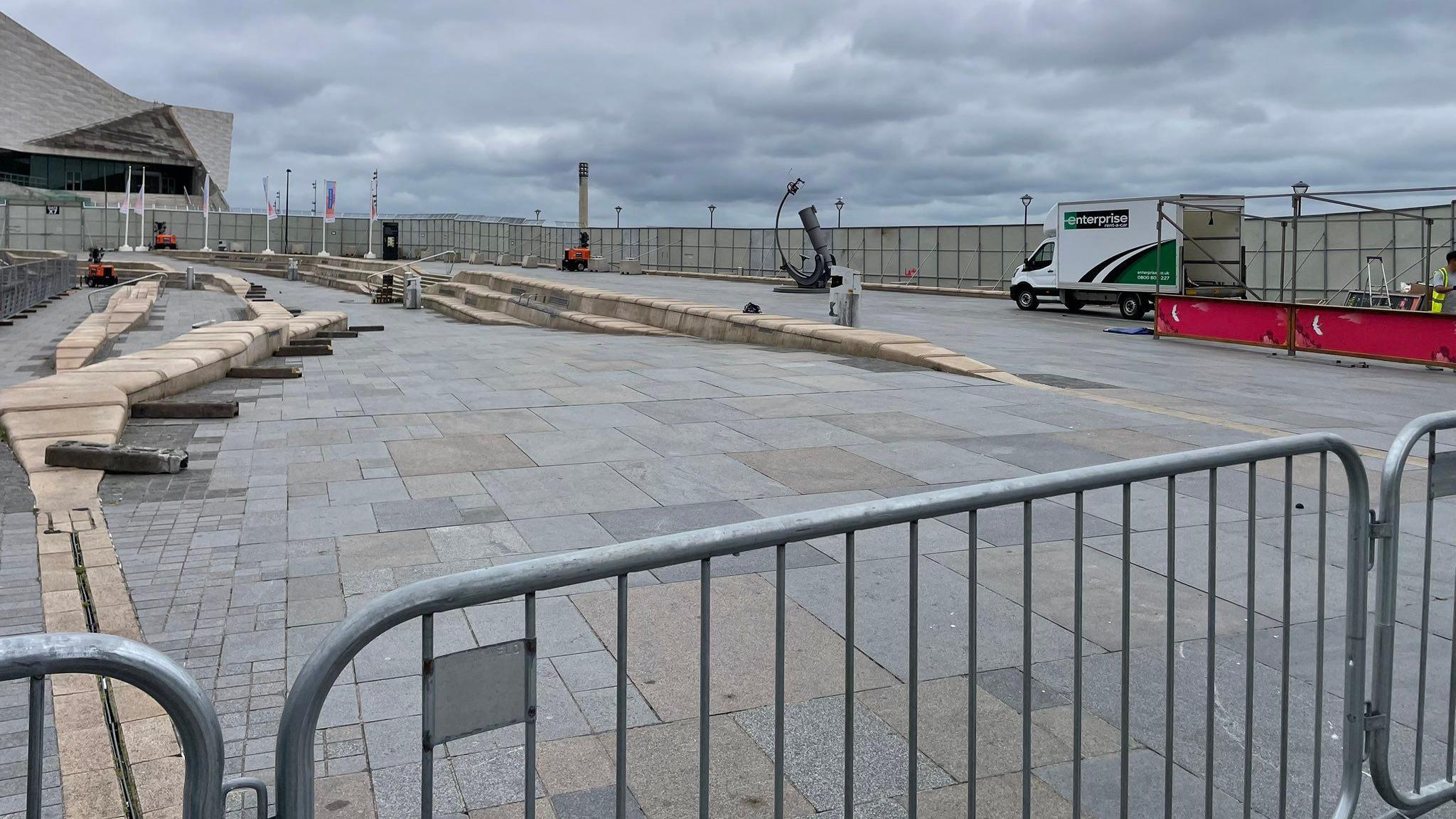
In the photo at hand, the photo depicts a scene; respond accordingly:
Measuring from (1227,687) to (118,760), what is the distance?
162 inches

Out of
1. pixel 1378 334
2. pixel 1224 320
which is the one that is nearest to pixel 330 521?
pixel 1378 334

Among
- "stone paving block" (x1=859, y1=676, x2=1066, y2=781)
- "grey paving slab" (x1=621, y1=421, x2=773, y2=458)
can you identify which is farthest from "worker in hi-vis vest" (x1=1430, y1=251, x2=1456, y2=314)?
"stone paving block" (x1=859, y1=676, x2=1066, y2=781)

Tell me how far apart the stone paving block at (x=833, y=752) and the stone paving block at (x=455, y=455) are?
4782 millimetres

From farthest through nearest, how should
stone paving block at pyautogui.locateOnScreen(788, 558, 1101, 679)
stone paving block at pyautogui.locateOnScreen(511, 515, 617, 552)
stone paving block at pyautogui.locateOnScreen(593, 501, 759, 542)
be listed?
stone paving block at pyautogui.locateOnScreen(593, 501, 759, 542), stone paving block at pyautogui.locateOnScreen(511, 515, 617, 552), stone paving block at pyautogui.locateOnScreen(788, 558, 1101, 679)

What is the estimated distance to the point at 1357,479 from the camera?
11.8 feet

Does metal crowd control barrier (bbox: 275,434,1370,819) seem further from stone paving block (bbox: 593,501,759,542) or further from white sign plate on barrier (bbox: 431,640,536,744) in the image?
stone paving block (bbox: 593,501,759,542)

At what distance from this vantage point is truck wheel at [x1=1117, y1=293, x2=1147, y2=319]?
2917 centimetres

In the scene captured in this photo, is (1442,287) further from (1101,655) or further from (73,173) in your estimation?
(73,173)

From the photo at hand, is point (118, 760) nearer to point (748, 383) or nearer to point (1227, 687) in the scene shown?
point (1227, 687)

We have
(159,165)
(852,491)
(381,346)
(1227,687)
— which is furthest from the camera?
(159,165)

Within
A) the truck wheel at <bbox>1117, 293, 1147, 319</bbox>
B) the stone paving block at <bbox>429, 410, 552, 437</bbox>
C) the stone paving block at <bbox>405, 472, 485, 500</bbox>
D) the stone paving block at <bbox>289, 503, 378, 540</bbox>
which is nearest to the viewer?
the stone paving block at <bbox>289, 503, 378, 540</bbox>

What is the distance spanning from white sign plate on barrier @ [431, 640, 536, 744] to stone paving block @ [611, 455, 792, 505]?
205 inches

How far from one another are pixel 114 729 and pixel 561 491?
4.00 metres

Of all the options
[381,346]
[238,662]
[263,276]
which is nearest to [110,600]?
[238,662]
